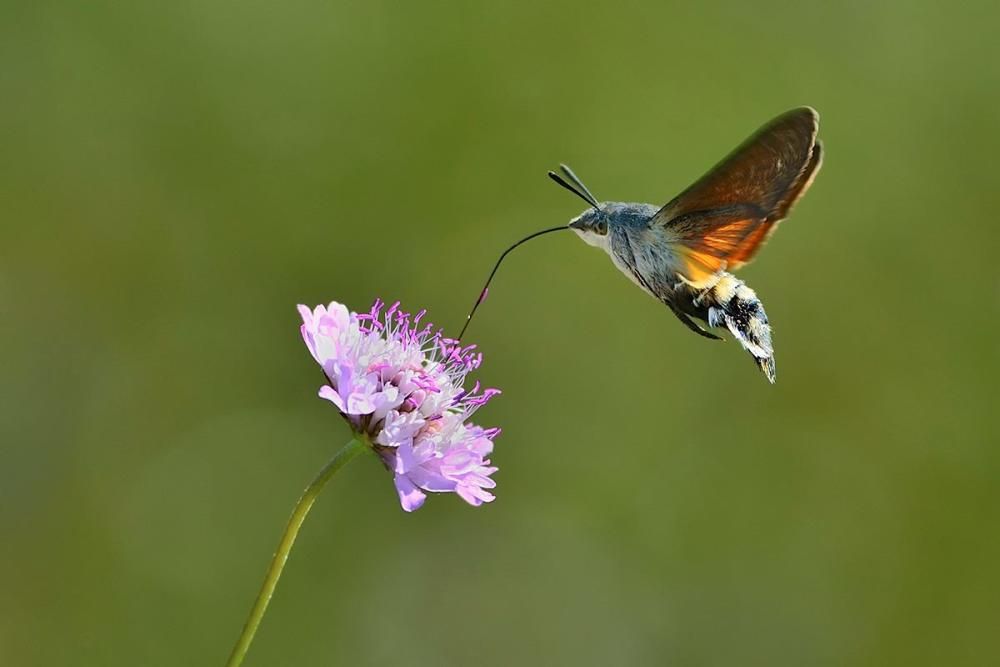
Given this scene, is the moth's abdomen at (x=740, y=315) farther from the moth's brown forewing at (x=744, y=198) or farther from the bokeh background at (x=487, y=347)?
the bokeh background at (x=487, y=347)

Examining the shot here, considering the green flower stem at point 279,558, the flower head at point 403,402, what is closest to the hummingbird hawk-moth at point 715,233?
the flower head at point 403,402

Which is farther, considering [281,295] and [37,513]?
[281,295]

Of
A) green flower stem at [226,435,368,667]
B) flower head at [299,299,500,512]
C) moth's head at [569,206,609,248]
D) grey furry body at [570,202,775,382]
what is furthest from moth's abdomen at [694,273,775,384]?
green flower stem at [226,435,368,667]

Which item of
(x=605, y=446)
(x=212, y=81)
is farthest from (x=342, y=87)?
(x=605, y=446)

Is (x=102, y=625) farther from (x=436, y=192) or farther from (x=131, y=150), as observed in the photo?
(x=436, y=192)

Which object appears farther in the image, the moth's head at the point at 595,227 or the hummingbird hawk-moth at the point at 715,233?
the moth's head at the point at 595,227


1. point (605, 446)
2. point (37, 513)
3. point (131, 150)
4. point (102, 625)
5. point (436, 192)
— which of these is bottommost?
point (102, 625)

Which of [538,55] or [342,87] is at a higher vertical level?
[538,55]
